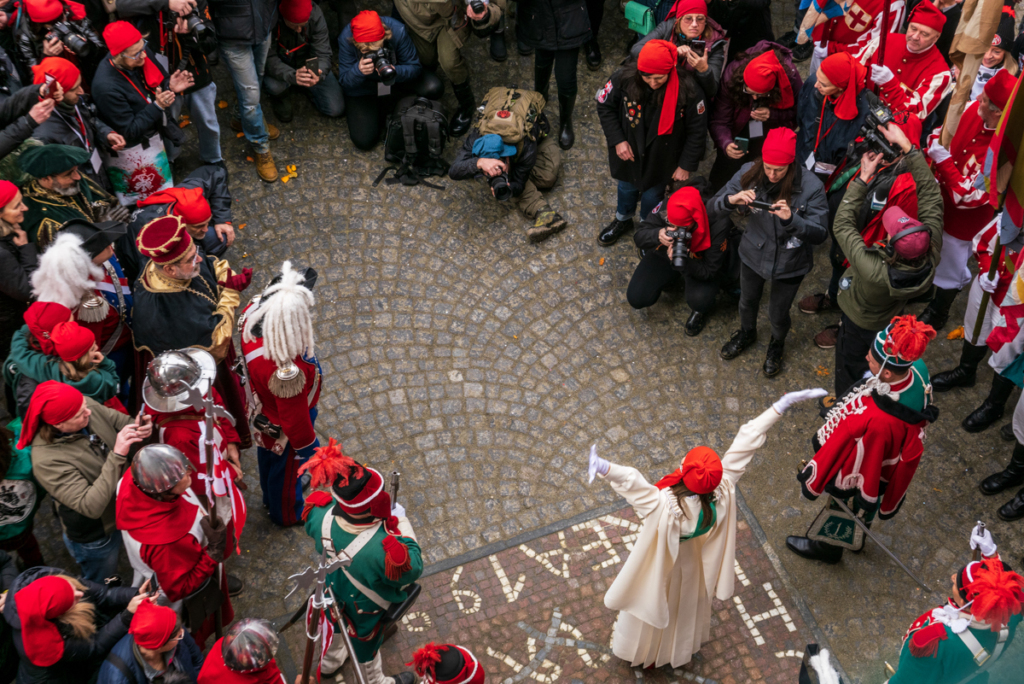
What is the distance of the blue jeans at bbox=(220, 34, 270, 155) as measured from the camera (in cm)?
777

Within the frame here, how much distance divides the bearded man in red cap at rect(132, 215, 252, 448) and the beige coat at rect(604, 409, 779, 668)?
2.76 m

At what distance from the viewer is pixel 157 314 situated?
5332 mm

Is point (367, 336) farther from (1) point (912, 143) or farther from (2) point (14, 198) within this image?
(1) point (912, 143)

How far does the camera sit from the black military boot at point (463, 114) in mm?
8781

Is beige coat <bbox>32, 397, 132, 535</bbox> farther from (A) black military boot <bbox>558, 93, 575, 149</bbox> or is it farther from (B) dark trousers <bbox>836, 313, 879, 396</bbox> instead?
(A) black military boot <bbox>558, 93, 575, 149</bbox>

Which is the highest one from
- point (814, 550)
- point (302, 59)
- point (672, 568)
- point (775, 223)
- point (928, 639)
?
point (302, 59)

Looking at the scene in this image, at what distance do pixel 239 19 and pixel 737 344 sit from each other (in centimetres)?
517

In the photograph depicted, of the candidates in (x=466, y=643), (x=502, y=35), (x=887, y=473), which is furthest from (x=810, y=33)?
(x=466, y=643)

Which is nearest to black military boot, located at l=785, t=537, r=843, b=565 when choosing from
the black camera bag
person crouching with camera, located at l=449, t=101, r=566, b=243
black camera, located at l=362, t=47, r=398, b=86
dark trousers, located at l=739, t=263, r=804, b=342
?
dark trousers, located at l=739, t=263, r=804, b=342

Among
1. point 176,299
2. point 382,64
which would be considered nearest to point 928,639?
point 176,299

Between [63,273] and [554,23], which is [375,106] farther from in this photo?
[63,273]

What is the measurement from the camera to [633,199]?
7.80 meters

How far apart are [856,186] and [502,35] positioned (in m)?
4.60

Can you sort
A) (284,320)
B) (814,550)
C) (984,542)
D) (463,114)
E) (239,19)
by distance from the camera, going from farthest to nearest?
(463,114), (239,19), (814,550), (284,320), (984,542)
